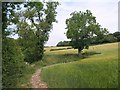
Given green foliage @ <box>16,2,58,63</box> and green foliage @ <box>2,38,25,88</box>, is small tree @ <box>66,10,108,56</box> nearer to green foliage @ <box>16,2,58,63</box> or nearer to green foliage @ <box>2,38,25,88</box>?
green foliage @ <box>16,2,58,63</box>

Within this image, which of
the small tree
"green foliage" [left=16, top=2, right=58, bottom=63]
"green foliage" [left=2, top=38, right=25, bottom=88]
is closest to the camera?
"green foliage" [left=2, top=38, right=25, bottom=88]

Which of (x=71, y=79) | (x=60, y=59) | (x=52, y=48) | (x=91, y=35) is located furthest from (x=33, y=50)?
(x=71, y=79)

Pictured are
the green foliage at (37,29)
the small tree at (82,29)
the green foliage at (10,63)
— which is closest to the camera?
the green foliage at (10,63)

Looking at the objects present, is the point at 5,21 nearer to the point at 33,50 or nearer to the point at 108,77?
the point at 108,77

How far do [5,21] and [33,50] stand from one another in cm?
3006

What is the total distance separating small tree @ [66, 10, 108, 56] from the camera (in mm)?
67137

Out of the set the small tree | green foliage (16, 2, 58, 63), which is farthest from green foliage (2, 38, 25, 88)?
the small tree

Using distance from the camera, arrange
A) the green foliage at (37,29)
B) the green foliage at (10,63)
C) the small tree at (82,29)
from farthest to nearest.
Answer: the small tree at (82,29)
the green foliage at (37,29)
the green foliage at (10,63)

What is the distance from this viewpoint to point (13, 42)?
18.8 metres

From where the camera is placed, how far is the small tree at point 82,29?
67.1m

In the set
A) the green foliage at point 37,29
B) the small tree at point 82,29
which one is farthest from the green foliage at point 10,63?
the small tree at point 82,29

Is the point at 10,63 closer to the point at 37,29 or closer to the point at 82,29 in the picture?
the point at 37,29

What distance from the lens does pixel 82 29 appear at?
6950cm

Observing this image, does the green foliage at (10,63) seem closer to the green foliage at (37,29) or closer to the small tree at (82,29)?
the green foliage at (37,29)
